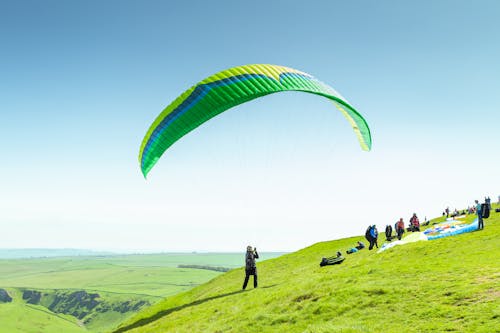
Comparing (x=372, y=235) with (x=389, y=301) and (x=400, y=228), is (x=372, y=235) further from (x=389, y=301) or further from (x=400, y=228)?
(x=389, y=301)

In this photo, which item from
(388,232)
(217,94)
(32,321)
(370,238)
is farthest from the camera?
(32,321)

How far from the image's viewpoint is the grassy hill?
8688mm

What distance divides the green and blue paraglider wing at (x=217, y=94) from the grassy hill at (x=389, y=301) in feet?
25.1

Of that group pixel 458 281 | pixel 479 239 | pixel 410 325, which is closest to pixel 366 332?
pixel 410 325

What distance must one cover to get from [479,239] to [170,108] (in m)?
16.4

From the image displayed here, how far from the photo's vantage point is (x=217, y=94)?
13977 mm

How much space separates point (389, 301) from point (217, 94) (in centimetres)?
950

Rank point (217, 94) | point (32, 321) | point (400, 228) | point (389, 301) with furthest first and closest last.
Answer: point (32, 321)
point (400, 228)
point (217, 94)
point (389, 301)

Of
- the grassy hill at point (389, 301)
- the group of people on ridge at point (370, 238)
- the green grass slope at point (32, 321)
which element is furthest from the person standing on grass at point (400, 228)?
the green grass slope at point (32, 321)

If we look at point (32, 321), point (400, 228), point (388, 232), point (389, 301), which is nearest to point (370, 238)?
point (400, 228)

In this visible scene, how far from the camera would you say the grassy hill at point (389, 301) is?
8.69 m

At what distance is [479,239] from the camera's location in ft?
58.0

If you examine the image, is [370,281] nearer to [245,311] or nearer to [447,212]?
[245,311]

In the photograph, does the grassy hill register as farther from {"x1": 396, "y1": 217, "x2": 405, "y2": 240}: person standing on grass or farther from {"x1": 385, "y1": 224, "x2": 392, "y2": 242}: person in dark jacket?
{"x1": 385, "y1": 224, "x2": 392, "y2": 242}: person in dark jacket
